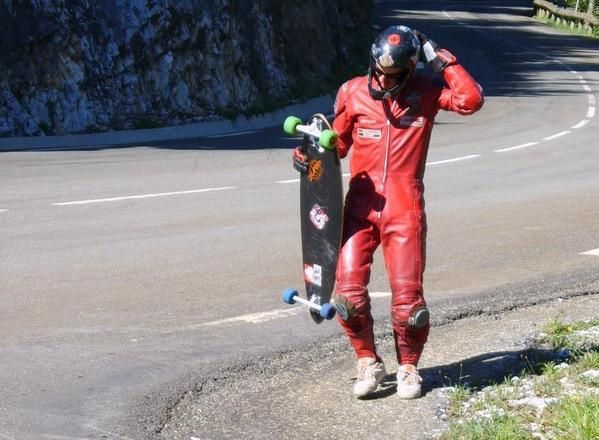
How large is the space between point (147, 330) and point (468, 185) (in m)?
8.39

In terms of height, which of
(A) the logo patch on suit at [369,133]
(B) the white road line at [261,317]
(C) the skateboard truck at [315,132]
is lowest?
(B) the white road line at [261,317]

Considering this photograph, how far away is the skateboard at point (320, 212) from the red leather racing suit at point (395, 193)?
0.29ft

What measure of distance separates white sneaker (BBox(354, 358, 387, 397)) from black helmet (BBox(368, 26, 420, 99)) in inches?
48.2

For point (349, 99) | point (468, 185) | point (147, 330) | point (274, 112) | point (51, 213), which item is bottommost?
point (274, 112)

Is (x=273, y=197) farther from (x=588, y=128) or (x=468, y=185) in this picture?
(x=588, y=128)

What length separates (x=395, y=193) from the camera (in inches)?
220

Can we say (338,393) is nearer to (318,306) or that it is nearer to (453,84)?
(318,306)

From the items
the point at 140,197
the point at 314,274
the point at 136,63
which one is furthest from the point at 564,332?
the point at 136,63

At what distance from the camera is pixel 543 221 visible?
465 inches

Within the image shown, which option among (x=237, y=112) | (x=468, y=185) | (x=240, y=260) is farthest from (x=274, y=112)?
(x=240, y=260)

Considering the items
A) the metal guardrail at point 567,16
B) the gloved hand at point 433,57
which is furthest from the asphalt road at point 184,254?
the metal guardrail at point 567,16

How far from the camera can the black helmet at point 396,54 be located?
544cm

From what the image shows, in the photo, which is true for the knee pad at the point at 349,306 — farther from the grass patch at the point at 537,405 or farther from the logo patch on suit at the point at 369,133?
the logo patch on suit at the point at 369,133

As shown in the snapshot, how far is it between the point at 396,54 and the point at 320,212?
80cm
